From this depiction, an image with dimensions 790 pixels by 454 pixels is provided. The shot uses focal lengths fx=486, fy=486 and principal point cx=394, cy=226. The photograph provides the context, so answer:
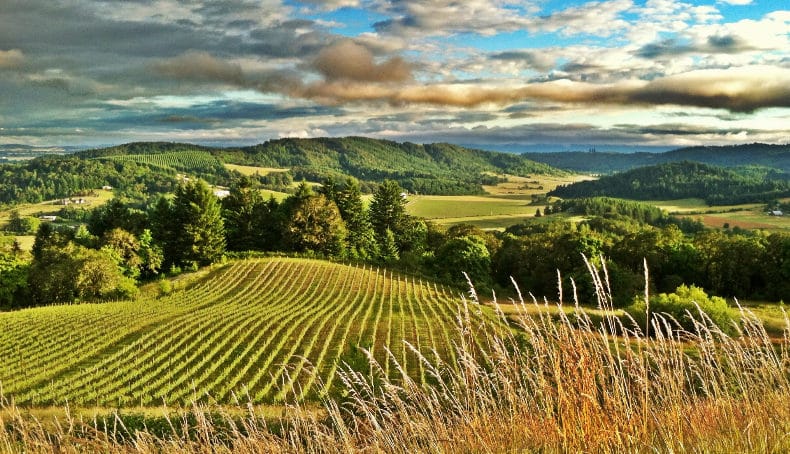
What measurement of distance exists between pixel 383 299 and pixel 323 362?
20247mm

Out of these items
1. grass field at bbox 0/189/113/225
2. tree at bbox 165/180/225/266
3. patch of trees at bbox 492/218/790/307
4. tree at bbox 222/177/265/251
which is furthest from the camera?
grass field at bbox 0/189/113/225

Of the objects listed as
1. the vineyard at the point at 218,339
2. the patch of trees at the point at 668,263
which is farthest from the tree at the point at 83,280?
the patch of trees at the point at 668,263

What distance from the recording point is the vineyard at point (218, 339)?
24453mm

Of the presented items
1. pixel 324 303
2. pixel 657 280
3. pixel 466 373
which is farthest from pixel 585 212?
pixel 466 373

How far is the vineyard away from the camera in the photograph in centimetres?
2445

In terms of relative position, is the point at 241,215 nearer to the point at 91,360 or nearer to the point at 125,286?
the point at 125,286

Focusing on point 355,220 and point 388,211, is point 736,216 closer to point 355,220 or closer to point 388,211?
point 388,211

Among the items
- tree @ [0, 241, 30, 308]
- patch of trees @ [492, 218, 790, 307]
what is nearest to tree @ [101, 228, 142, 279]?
tree @ [0, 241, 30, 308]

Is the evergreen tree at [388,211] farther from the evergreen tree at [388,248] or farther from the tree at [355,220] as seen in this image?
the tree at [355,220]

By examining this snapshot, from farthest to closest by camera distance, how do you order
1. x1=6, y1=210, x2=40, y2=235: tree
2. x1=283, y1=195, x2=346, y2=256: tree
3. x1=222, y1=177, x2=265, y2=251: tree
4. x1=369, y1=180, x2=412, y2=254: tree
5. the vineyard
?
x1=6, y1=210, x2=40, y2=235: tree → x1=369, y1=180, x2=412, y2=254: tree → x1=222, y1=177, x2=265, y2=251: tree → x1=283, y1=195, x2=346, y2=256: tree → the vineyard

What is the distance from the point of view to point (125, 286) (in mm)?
49344

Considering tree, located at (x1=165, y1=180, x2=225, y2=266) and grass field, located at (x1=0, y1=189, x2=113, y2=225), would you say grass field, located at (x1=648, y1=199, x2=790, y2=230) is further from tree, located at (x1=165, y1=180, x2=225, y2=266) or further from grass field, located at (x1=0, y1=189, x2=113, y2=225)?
grass field, located at (x1=0, y1=189, x2=113, y2=225)

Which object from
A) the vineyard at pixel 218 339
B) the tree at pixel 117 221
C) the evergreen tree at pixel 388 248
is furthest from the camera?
the evergreen tree at pixel 388 248

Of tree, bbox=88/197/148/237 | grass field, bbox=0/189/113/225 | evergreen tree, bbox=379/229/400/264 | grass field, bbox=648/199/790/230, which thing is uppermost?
tree, bbox=88/197/148/237
